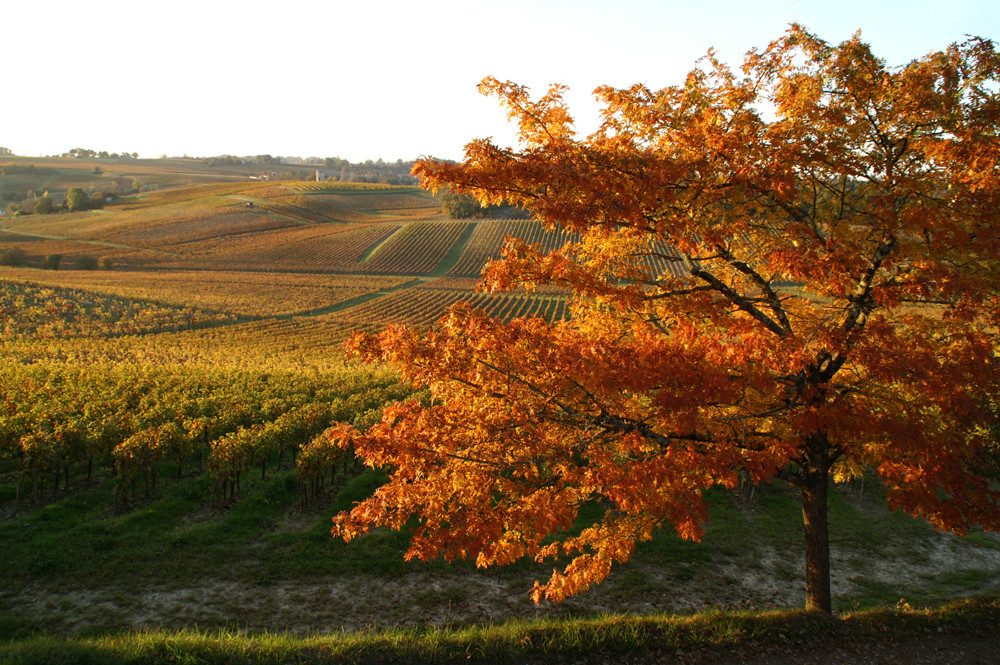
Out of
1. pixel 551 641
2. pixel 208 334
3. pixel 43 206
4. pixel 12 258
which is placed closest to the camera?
pixel 551 641

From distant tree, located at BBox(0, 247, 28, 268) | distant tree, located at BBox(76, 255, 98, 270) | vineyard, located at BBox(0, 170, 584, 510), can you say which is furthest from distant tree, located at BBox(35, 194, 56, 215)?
distant tree, located at BBox(76, 255, 98, 270)

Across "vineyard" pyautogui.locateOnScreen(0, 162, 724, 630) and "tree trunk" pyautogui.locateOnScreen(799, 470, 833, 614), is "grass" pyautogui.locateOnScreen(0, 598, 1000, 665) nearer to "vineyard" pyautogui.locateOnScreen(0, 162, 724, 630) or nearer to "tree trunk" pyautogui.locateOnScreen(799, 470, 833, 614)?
"tree trunk" pyautogui.locateOnScreen(799, 470, 833, 614)

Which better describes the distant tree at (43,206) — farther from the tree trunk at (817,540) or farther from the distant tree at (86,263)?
the tree trunk at (817,540)

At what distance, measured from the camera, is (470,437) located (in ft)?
19.3

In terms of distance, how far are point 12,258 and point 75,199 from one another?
135 feet

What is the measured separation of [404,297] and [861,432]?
50.8m

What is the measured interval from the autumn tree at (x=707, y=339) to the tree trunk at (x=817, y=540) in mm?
989

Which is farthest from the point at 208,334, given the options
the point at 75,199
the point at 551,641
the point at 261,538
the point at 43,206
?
the point at 43,206

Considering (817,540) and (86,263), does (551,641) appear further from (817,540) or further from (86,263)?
(86,263)

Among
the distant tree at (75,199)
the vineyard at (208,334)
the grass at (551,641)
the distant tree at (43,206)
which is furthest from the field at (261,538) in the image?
the distant tree at (43,206)

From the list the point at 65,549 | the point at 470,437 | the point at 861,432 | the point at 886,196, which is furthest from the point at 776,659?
the point at 65,549

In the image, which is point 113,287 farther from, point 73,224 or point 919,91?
point 919,91

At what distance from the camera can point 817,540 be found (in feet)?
24.5

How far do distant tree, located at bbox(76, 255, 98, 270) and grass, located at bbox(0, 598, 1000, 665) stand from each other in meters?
69.6
